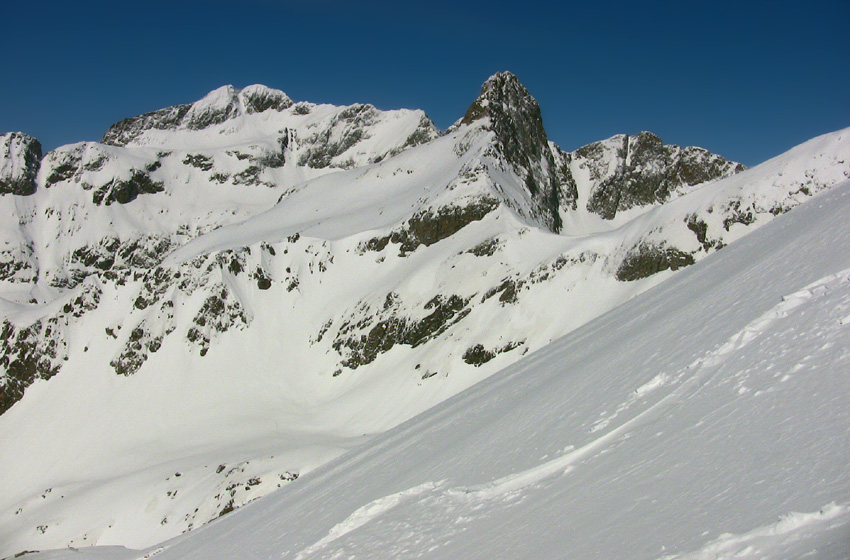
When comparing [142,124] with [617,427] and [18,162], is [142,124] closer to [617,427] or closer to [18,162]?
[18,162]

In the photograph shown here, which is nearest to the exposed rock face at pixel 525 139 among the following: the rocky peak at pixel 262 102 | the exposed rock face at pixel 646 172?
the exposed rock face at pixel 646 172

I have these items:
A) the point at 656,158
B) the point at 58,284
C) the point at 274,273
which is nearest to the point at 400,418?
the point at 274,273

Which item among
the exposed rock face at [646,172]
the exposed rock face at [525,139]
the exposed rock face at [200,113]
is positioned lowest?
the exposed rock face at [646,172]

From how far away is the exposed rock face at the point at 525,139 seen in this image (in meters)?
99.2

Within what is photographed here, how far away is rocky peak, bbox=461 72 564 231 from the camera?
325ft

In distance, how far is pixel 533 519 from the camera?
254 inches

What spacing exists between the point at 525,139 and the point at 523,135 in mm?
762

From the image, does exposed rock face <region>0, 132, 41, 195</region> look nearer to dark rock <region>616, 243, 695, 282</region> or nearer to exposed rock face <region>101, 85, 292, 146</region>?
exposed rock face <region>101, 85, 292, 146</region>

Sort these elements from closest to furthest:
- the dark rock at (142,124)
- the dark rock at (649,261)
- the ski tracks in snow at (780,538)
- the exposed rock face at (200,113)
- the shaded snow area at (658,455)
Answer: the ski tracks in snow at (780,538) → the shaded snow area at (658,455) → the dark rock at (649,261) → the dark rock at (142,124) → the exposed rock face at (200,113)

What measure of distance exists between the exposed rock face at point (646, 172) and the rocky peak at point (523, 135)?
31.2ft

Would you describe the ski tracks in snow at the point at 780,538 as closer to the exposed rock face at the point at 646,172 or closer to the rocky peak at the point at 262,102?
the exposed rock face at the point at 646,172

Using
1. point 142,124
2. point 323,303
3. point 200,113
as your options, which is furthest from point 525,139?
point 142,124

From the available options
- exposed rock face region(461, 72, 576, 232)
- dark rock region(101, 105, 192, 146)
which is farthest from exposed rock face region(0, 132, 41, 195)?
exposed rock face region(461, 72, 576, 232)

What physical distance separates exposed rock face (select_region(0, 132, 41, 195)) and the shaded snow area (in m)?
176
